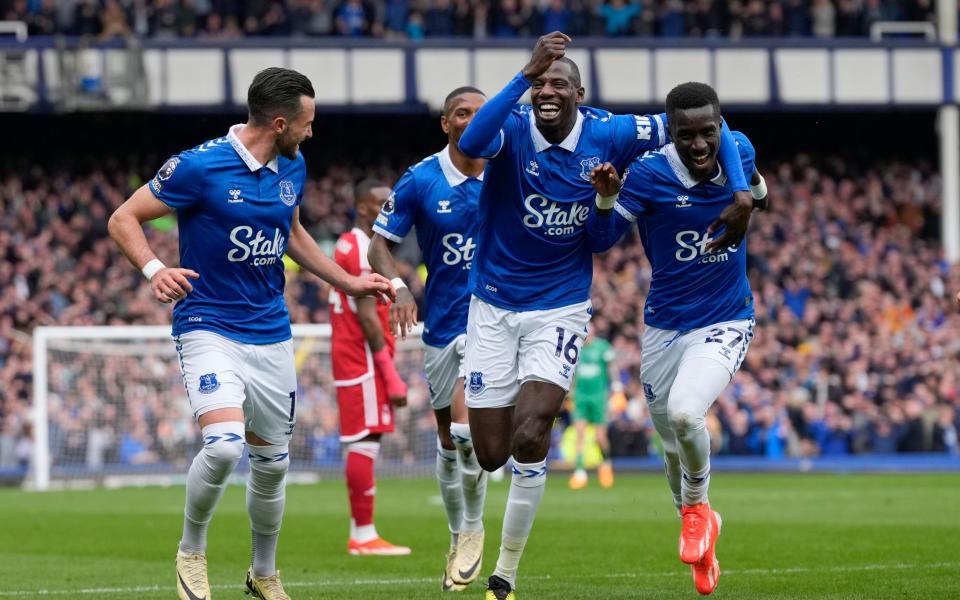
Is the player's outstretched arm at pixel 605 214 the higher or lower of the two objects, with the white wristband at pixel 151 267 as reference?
higher

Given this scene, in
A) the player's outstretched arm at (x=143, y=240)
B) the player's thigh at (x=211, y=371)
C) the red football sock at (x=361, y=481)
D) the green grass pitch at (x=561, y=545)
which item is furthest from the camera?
the red football sock at (x=361, y=481)

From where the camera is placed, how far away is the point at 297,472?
25922 mm

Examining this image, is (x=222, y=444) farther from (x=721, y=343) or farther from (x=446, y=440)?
(x=721, y=343)

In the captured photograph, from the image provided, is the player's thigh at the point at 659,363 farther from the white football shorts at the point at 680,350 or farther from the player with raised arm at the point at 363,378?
the player with raised arm at the point at 363,378

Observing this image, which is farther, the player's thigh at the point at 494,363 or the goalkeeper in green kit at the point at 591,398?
the goalkeeper in green kit at the point at 591,398

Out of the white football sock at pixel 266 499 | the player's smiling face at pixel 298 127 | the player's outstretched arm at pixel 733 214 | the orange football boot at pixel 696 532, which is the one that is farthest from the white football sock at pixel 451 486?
the player's smiling face at pixel 298 127

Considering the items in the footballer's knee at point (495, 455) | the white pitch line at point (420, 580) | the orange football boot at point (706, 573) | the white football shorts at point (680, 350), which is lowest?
the white pitch line at point (420, 580)

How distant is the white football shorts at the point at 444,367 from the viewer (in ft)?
33.0

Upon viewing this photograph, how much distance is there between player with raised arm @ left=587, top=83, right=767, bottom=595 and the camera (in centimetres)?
849

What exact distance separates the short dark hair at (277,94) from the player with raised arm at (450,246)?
6.20 feet

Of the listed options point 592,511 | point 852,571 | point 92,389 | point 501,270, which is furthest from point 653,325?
point 92,389

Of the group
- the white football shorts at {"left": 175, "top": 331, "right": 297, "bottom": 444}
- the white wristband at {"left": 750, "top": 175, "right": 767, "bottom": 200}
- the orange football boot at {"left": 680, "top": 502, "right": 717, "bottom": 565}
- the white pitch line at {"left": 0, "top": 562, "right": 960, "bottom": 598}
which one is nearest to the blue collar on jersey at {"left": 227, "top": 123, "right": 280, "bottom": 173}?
the white football shorts at {"left": 175, "top": 331, "right": 297, "bottom": 444}

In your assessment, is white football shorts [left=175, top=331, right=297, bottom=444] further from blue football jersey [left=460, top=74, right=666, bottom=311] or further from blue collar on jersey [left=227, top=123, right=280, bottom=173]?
blue football jersey [left=460, top=74, right=666, bottom=311]

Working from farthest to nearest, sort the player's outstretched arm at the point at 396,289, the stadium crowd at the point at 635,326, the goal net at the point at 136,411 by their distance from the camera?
1. the stadium crowd at the point at 635,326
2. the goal net at the point at 136,411
3. the player's outstretched arm at the point at 396,289
